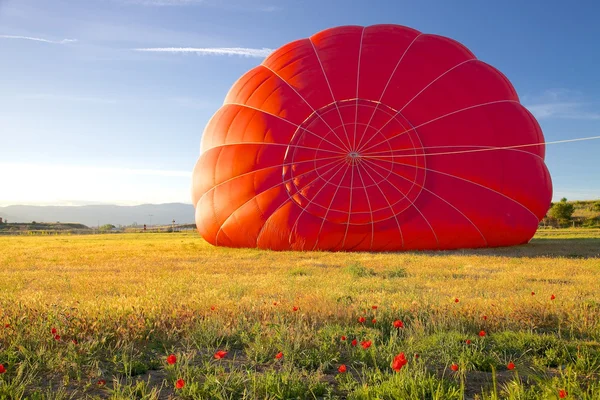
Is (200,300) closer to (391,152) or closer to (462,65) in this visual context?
(391,152)

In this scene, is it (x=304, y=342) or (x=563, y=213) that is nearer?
(x=304, y=342)

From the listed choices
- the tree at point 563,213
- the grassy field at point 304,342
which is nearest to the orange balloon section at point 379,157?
the grassy field at point 304,342

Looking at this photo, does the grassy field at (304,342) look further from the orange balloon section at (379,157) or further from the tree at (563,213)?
the tree at (563,213)

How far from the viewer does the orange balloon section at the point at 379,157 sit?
13.1 meters

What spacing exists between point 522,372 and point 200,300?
3426 millimetres

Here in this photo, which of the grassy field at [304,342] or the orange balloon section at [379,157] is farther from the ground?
the orange balloon section at [379,157]

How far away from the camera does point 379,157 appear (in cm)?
1316

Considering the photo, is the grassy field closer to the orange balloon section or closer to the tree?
the orange balloon section

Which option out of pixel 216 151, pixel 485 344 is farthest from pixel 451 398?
pixel 216 151

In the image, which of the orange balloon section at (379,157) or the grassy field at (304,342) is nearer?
the grassy field at (304,342)

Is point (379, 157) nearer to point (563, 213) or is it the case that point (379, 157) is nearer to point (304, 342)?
point (304, 342)

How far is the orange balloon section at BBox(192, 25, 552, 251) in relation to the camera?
1312 cm

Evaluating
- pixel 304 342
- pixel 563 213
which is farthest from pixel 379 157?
pixel 563 213

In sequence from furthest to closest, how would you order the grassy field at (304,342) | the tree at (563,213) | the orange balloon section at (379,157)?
1. the tree at (563,213)
2. the orange balloon section at (379,157)
3. the grassy field at (304,342)
